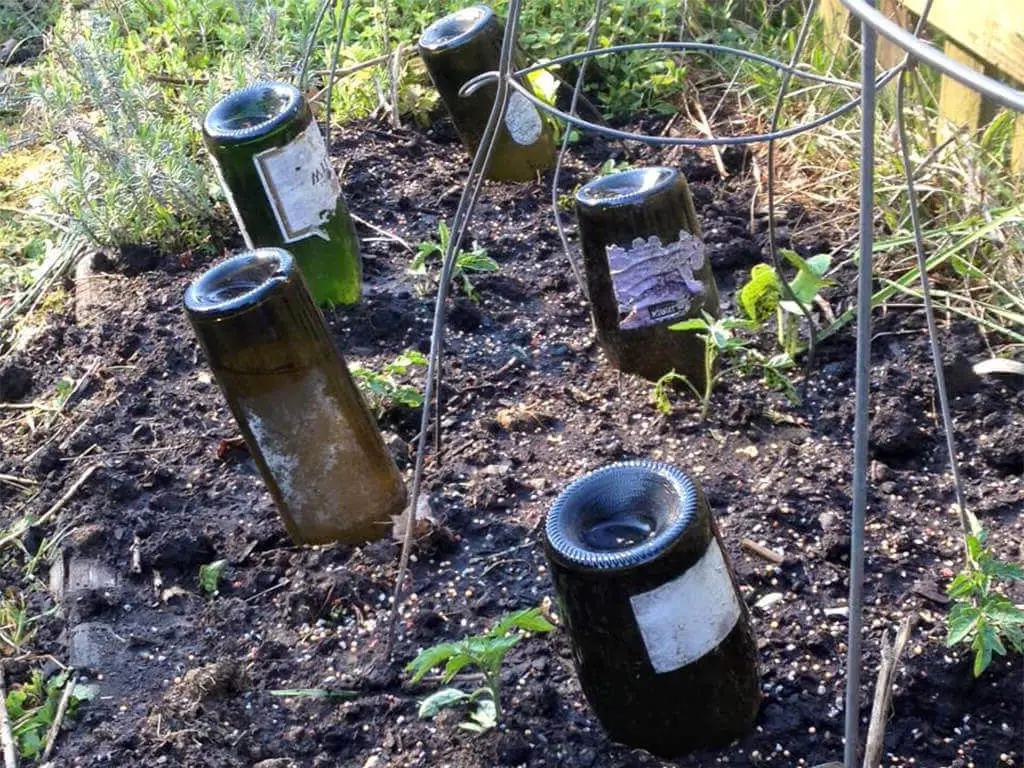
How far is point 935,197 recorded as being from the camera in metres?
2.24

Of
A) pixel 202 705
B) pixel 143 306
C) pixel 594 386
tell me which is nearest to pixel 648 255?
pixel 594 386

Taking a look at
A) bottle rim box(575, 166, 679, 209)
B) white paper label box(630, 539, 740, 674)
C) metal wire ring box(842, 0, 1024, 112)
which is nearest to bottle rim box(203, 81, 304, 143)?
bottle rim box(575, 166, 679, 209)

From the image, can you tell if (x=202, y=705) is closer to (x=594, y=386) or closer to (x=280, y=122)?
(x=594, y=386)

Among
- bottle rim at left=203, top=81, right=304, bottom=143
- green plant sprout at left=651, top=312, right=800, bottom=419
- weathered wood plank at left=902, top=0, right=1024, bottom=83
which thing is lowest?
green plant sprout at left=651, top=312, right=800, bottom=419

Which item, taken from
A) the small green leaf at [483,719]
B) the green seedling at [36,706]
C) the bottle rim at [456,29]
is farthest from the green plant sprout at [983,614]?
the bottle rim at [456,29]

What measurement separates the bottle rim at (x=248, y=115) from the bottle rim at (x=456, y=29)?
0.54 meters

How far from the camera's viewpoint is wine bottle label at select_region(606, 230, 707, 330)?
1.81 meters

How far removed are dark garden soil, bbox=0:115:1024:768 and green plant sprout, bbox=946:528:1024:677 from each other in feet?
0.26

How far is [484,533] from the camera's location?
1.64 meters

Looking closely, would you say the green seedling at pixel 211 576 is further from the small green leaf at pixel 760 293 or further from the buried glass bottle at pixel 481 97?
the buried glass bottle at pixel 481 97

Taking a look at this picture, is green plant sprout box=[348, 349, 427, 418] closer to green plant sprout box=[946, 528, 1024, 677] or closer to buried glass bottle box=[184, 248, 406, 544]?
buried glass bottle box=[184, 248, 406, 544]

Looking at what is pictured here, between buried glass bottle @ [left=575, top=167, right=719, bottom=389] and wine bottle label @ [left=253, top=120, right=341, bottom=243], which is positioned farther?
wine bottle label @ [left=253, top=120, right=341, bottom=243]

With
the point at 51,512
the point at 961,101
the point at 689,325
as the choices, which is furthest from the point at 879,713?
the point at 961,101

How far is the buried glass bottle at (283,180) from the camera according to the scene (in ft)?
6.82
